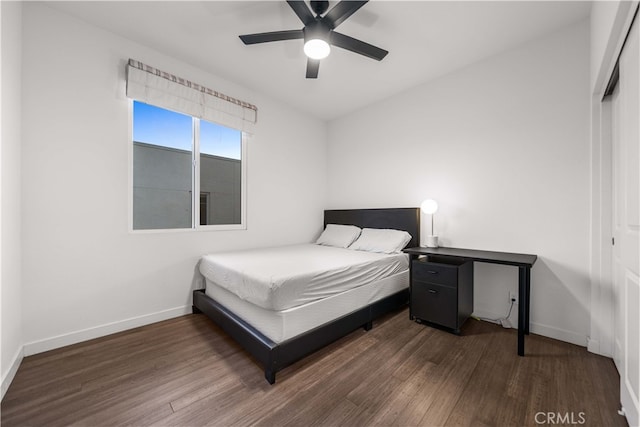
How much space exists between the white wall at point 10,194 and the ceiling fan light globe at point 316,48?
74.9 inches

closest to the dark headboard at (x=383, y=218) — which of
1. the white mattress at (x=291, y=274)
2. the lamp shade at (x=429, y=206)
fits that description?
the lamp shade at (x=429, y=206)

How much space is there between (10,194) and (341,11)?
2574 millimetres

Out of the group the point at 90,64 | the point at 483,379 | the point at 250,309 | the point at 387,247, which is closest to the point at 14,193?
the point at 90,64

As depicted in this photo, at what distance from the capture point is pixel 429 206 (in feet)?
9.20

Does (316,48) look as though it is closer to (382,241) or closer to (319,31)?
(319,31)

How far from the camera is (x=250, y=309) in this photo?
77.7 inches

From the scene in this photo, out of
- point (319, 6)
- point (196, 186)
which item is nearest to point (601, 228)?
point (319, 6)

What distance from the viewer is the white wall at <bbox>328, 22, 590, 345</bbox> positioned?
2129 millimetres

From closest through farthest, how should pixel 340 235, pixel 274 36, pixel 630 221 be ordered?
pixel 630 221 → pixel 274 36 → pixel 340 235

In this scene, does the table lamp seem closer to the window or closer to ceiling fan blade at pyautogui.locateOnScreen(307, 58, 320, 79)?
ceiling fan blade at pyautogui.locateOnScreen(307, 58, 320, 79)

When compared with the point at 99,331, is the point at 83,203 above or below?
above

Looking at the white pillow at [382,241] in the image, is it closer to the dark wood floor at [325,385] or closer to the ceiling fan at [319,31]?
the dark wood floor at [325,385]

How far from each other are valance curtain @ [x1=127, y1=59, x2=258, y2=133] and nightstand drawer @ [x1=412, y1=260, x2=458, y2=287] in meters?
2.60

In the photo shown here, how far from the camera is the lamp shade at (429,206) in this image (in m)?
2.79
